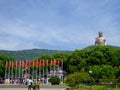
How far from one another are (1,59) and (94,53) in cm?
2416

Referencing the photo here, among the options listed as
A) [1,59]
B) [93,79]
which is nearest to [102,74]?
[93,79]

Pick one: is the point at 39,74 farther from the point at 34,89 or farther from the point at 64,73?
the point at 34,89

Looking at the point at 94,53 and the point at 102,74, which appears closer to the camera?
the point at 102,74

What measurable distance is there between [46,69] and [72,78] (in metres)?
30.7

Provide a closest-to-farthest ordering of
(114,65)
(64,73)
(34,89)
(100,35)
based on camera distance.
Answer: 1. (34,89)
2. (114,65)
3. (64,73)
4. (100,35)

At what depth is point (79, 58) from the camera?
73438 millimetres

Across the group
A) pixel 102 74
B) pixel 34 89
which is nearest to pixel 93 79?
pixel 102 74

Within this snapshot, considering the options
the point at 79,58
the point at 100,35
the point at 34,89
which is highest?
the point at 100,35

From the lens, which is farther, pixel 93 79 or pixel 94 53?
pixel 94 53

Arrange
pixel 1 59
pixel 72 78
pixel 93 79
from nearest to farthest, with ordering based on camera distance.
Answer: pixel 72 78
pixel 93 79
pixel 1 59

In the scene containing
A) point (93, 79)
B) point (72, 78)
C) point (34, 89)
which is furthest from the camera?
point (93, 79)

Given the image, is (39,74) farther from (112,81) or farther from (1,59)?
(112,81)

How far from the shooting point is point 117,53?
72.3 meters

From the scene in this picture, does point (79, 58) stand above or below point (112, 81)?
above
